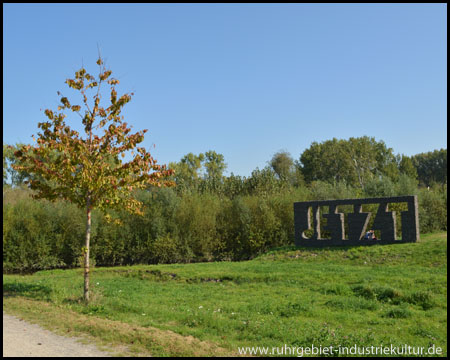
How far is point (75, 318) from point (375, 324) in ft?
20.2

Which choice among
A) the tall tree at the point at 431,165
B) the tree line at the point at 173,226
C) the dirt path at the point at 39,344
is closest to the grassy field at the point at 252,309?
the dirt path at the point at 39,344

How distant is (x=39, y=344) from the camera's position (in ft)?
22.2

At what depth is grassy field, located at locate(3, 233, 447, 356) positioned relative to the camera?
6957 mm

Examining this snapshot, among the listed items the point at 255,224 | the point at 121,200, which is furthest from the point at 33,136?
the point at 255,224

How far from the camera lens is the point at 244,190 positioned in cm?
3550

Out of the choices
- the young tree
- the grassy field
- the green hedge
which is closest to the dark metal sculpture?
the grassy field

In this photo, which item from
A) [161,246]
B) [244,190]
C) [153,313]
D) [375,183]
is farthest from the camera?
[244,190]

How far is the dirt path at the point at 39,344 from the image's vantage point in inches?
245

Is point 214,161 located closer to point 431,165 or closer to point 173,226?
point 431,165

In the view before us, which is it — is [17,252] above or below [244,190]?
below

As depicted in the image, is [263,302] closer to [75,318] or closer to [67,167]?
[75,318]

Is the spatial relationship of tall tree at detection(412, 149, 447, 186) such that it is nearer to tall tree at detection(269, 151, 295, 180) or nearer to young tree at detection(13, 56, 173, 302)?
tall tree at detection(269, 151, 295, 180)

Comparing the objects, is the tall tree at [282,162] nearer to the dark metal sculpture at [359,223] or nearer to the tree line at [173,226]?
the tree line at [173,226]

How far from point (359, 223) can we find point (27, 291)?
16543 mm
